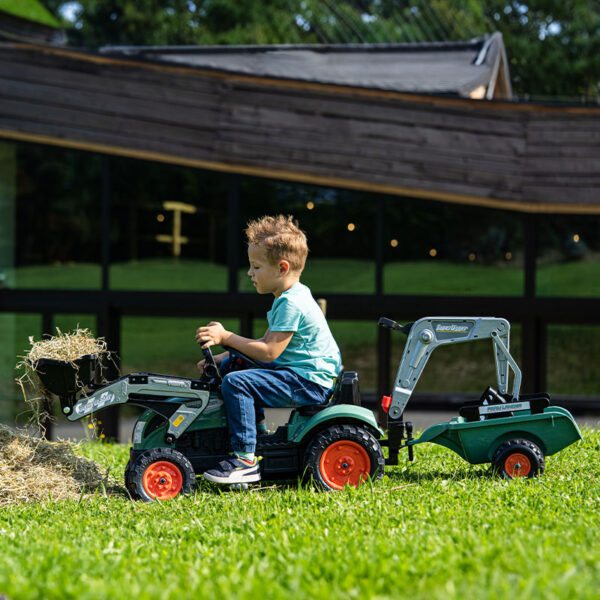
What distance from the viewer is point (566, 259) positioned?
10188 mm

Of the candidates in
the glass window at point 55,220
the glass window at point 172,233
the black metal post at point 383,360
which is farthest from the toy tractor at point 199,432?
the glass window at point 55,220

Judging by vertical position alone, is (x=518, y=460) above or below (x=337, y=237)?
below

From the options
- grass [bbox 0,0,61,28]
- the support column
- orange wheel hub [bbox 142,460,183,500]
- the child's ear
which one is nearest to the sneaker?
orange wheel hub [bbox 142,460,183,500]

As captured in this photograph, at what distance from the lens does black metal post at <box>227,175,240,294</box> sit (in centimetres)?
1031

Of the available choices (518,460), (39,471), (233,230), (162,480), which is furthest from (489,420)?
(233,230)

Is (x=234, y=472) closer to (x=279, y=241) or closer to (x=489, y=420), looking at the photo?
(x=279, y=241)

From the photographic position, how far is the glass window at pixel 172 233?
10.4 meters

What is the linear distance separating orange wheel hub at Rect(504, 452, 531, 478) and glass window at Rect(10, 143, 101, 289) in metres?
6.94

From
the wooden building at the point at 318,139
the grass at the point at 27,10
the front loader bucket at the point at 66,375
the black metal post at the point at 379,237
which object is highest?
the grass at the point at 27,10

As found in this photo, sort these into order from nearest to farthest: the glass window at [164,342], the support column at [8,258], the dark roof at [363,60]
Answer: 1. the glass window at [164,342]
2. the support column at [8,258]
3. the dark roof at [363,60]

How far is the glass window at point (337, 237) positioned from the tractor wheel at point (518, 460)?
17.0ft

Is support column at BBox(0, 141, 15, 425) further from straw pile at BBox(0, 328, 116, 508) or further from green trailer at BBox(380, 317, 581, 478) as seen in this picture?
green trailer at BBox(380, 317, 581, 478)

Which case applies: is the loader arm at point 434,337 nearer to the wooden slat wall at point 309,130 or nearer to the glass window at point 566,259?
the wooden slat wall at point 309,130

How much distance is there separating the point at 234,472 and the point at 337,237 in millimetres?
5884
